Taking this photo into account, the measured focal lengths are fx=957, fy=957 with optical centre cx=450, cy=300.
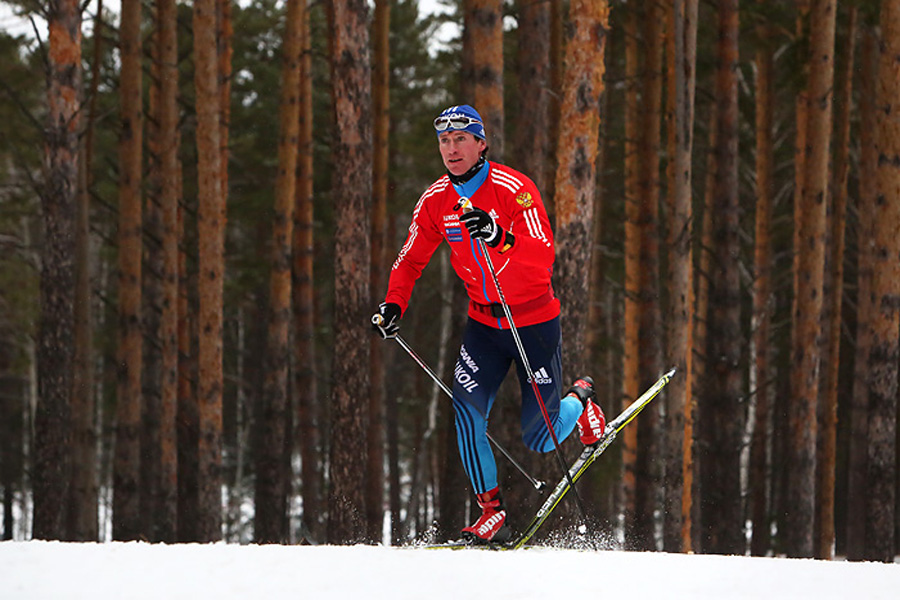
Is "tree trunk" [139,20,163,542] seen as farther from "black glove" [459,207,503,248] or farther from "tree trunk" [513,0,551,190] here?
"black glove" [459,207,503,248]

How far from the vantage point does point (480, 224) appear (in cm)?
520

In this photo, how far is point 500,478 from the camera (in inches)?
393

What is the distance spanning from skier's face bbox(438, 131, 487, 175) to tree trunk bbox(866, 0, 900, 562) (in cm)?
747

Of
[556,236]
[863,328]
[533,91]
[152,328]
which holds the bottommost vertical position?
[152,328]

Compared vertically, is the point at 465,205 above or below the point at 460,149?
below

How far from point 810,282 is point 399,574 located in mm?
9967

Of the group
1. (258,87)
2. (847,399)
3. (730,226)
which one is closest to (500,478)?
(730,226)

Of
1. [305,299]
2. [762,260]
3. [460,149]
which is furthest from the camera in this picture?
[305,299]

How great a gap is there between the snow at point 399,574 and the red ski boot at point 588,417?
1.58 meters

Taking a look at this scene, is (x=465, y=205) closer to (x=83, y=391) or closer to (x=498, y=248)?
(x=498, y=248)

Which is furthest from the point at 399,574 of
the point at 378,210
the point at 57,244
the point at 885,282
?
the point at 378,210

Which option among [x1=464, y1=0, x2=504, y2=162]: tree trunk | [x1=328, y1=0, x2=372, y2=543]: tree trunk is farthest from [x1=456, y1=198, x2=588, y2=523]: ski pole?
[x1=464, y1=0, x2=504, y2=162]: tree trunk

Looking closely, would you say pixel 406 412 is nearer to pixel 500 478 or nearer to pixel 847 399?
pixel 847 399

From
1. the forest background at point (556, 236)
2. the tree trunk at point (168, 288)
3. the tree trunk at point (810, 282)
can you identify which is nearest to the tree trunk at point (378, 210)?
the forest background at point (556, 236)
